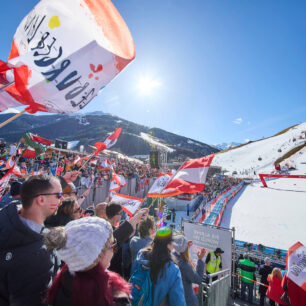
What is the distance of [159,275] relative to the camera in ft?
5.80

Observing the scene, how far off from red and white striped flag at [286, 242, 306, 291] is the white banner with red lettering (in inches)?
136

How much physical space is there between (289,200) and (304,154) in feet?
82.8

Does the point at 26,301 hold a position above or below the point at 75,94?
below

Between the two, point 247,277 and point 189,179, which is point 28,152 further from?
point 247,277

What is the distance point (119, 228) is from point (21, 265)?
107 centimetres

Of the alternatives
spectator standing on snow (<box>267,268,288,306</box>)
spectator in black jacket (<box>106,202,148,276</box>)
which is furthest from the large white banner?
spectator in black jacket (<box>106,202,148,276</box>)

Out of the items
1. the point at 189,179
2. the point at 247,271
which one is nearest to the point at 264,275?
the point at 247,271

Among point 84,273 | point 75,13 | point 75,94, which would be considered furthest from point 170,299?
point 75,13

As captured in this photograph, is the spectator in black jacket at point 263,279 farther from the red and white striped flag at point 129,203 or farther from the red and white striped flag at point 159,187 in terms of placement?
the red and white striped flag at point 129,203

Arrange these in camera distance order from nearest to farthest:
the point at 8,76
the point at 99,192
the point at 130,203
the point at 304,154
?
the point at 8,76
the point at 130,203
the point at 99,192
the point at 304,154

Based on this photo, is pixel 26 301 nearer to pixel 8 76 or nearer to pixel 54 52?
pixel 8 76

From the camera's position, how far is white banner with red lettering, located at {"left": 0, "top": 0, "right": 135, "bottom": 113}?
1544 mm

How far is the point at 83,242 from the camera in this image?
3.62ft

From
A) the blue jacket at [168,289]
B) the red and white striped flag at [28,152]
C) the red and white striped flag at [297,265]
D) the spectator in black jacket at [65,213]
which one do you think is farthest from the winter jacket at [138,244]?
the red and white striped flag at [28,152]
